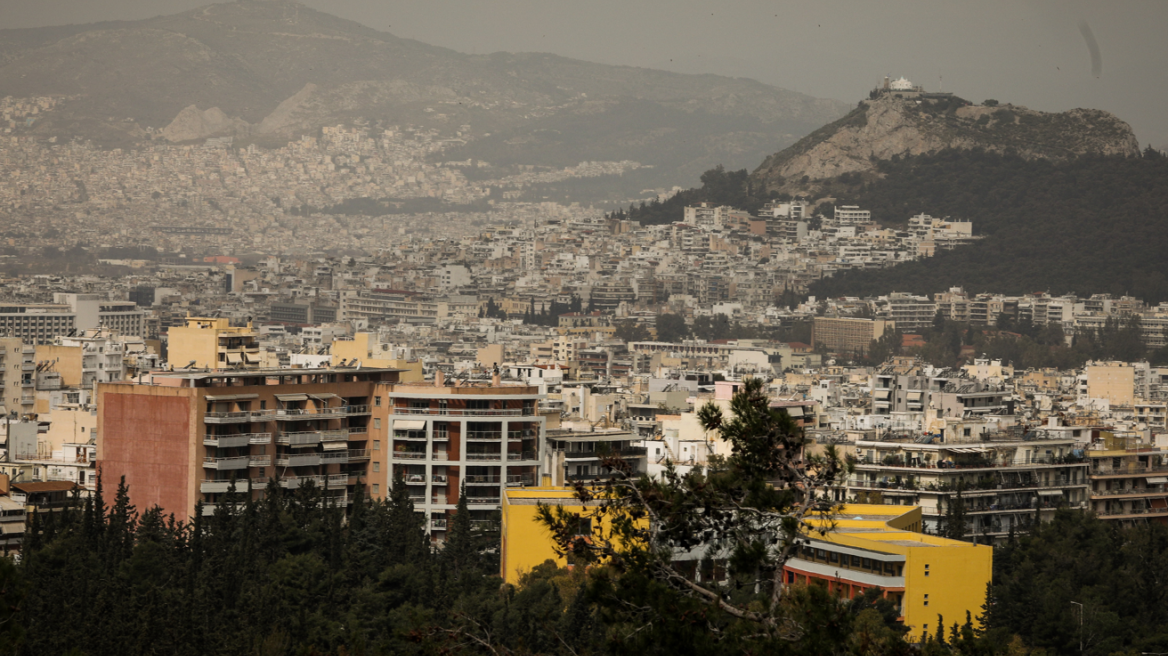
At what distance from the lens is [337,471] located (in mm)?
37750

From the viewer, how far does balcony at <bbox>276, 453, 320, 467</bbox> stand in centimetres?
3684

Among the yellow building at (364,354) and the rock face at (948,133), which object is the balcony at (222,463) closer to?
the yellow building at (364,354)

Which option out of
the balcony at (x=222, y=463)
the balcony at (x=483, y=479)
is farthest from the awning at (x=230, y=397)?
the balcony at (x=483, y=479)

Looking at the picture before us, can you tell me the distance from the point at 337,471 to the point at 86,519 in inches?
286

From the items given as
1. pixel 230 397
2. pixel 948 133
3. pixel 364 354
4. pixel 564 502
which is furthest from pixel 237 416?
pixel 948 133

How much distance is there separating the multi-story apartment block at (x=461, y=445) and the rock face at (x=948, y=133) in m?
120

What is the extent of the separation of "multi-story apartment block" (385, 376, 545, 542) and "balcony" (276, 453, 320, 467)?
4.53 feet

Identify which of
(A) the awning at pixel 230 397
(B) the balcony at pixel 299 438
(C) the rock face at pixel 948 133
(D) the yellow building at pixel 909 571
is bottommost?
(D) the yellow building at pixel 909 571

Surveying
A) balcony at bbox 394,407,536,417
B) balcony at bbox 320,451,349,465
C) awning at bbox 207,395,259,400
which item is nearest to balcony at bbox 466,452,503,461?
balcony at bbox 394,407,536,417

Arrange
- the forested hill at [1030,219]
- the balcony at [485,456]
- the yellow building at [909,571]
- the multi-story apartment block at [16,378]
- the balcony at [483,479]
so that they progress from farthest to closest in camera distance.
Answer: the forested hill at [1030,219]
the multi-story apartment block at [16,378]
the balcony at [485,456]
the balcony at [483,479]
the yellow building at [909,571]

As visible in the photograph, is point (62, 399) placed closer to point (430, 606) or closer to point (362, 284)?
point (430, 606)

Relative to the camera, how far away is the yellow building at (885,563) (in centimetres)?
2972

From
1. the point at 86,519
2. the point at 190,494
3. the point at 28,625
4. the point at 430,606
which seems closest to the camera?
the point at 28,625

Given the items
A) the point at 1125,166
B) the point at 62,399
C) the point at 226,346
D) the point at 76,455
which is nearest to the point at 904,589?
the point at 76,455
